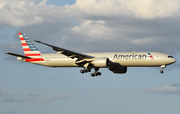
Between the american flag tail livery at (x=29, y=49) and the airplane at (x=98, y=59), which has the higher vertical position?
the american flag tail livery at (x=29, y=49)

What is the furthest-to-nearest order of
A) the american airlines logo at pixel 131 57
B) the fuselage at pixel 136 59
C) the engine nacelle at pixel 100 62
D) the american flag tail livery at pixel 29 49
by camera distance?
the american flag tail livery at pixel 29 49
the american airlines logo at pixel 131 57
the fuselage at pixel 136 59
the engine nacelle at pixel 100 62

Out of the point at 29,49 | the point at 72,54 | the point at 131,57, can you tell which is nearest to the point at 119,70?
the point at 131,57

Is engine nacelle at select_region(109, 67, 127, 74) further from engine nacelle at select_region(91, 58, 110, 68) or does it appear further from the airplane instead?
engine nacelle at select_region(91, 58, 110, 68)

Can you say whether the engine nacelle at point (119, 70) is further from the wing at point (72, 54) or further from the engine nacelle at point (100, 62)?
the wing at point (72, 54)

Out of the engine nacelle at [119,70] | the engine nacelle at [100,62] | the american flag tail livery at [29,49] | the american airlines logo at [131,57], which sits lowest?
the engine nacelle at [119,70]

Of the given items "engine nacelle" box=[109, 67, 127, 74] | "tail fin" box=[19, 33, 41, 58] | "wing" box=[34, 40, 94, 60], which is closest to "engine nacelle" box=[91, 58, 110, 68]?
"wing" box=[34, 40, 94, 60]

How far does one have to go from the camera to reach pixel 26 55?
63250 mm

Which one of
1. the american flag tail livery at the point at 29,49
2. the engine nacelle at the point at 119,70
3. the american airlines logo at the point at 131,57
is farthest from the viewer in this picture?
the american flag tail livery at the point at 29,49

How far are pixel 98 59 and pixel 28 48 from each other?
62.7 feet

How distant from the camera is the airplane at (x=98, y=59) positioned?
53781 mm

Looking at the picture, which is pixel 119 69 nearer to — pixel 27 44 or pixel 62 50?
pixel 62 50

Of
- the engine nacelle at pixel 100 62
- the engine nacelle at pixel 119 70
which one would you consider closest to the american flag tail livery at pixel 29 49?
the engine nacelle at pixel 100 62

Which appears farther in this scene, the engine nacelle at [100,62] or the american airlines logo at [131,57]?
the american airlines logo at [131,57]

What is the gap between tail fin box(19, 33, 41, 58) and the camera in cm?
6282
